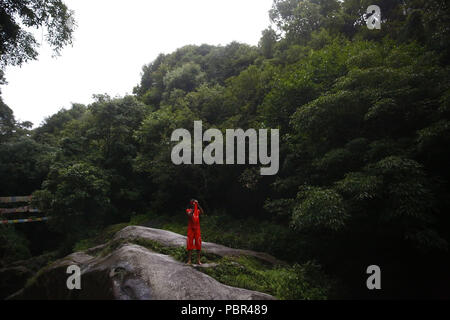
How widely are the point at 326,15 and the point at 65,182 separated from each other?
26743 mm

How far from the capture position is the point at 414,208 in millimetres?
6508

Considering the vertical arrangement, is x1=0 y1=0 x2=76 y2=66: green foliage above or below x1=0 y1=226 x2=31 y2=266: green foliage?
above

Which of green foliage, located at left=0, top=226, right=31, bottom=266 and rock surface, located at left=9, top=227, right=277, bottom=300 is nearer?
rock surface, located at left=9, top=227, right=277, bottom=300

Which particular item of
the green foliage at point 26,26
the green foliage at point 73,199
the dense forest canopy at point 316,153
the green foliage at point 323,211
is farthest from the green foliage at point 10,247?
the green foliage at point 323,211

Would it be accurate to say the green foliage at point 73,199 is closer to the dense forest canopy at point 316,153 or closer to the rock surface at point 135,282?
the dense forest canopy at point 316,153

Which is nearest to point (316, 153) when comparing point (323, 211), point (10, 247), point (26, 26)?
point (323, 211)

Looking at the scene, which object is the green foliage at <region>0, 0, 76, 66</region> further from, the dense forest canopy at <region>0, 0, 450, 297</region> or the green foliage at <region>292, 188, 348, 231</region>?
the green foliage at <region>292, 188, 348, 231</region>

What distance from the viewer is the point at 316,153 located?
1053cm

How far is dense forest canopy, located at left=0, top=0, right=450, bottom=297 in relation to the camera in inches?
294

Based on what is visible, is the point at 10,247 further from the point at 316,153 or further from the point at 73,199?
the point at 316,153

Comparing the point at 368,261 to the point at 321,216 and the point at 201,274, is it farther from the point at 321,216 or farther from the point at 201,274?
the point at 201,274

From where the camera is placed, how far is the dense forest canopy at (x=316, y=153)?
294 inches

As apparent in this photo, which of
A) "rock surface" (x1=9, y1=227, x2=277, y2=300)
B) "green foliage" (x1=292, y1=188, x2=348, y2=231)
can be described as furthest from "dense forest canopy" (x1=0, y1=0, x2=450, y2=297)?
"rock surface" (x1=9, y1=227, x2=277, y2=300)
